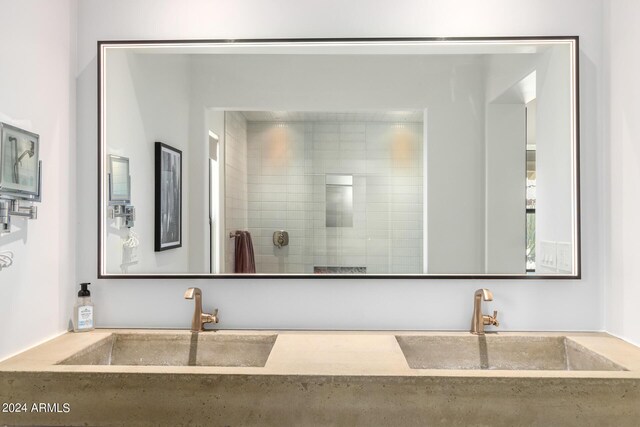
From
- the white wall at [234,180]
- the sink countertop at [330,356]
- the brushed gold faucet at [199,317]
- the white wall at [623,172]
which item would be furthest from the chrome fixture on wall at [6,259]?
the white wall at [623,172]

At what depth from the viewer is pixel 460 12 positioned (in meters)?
1.81

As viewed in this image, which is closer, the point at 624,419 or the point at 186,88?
the point at 624,419

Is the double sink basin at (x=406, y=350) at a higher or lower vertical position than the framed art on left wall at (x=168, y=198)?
lower

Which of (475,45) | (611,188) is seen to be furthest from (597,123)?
(475,45)

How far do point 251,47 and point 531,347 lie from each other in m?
1.40

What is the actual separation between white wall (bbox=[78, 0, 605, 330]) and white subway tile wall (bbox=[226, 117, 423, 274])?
0.34 ft

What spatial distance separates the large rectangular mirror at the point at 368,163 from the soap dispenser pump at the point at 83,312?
121 millimetres

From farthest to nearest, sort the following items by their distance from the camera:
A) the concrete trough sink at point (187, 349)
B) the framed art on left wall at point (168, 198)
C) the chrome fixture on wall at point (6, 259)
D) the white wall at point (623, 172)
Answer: the framed art on left wall at point (168, 198) < the concrete trough sink at point (187, 349) < the white wall at point (623, 172) < the chrome fixture on wall at point (6, 259)

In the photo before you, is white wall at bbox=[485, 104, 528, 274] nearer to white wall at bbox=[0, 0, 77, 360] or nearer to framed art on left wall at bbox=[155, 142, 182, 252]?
framed art on left wall at bbox=[155, 142, 182, 252]

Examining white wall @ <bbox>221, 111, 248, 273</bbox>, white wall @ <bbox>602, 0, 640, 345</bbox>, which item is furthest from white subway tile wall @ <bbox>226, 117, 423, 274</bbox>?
white wall @ <bbox>602, 0, 640, 345</bbox>

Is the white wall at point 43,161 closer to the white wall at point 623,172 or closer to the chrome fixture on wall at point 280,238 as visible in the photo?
the chrome fixture on wall at point 280,238

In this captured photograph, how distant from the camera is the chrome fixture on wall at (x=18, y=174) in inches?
55.9

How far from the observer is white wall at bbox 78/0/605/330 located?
1783 millimetres

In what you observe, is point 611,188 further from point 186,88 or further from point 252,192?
point 186,88
